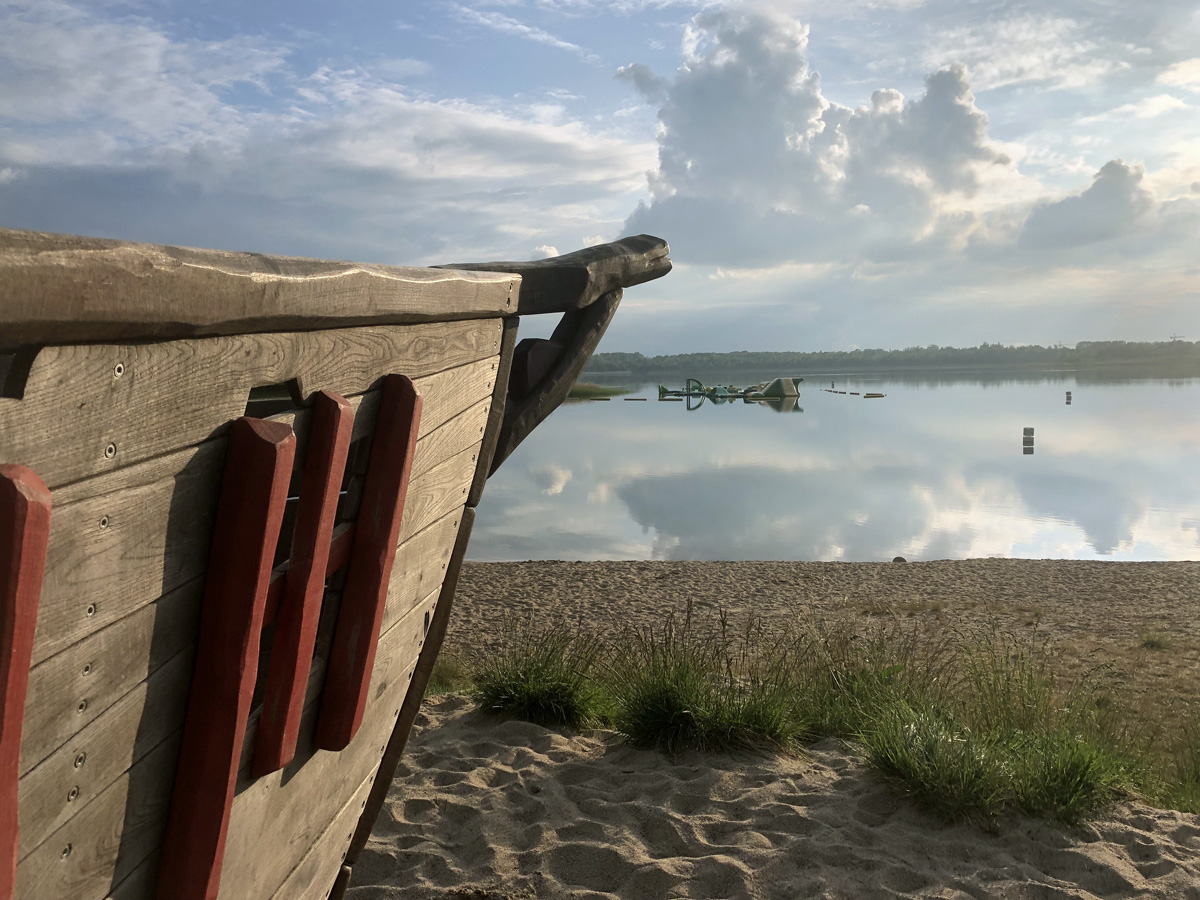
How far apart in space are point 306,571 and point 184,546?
29 centimetres

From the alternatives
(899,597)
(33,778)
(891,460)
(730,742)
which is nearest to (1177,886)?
(730,742)

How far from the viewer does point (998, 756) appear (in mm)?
4066

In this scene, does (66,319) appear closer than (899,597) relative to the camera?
Yes

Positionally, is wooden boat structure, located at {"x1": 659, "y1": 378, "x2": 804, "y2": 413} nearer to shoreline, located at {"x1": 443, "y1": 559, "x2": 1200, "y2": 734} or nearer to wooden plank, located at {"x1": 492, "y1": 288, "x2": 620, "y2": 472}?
shoreline, located at {"x1": 443, "y1": 559, "x2": 1200, "y2": 734}

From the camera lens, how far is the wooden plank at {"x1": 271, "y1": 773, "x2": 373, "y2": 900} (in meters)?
2.04

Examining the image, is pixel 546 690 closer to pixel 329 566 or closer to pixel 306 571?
pixel 329 566

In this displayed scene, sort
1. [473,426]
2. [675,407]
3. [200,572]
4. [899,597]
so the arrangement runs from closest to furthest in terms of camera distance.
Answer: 1. [200,572]
2. [473,426]
3. [899,597]
4. [675,407]

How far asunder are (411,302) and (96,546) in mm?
972

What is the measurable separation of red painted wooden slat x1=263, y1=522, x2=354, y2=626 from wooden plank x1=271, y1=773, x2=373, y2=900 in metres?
0.79

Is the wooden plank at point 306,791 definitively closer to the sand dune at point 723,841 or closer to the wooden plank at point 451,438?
the wooden plank at point 451,438

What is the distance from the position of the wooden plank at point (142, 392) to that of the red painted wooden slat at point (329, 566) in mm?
301

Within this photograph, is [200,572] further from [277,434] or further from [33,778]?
[33,778]

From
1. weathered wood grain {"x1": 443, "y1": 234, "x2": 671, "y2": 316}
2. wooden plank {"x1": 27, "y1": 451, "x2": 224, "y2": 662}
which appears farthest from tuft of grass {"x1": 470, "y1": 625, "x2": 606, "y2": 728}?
wooden plank {"x1": 27, "y1": 451, "x2": 224, "y2": 662}

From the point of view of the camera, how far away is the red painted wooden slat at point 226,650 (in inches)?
49.5
